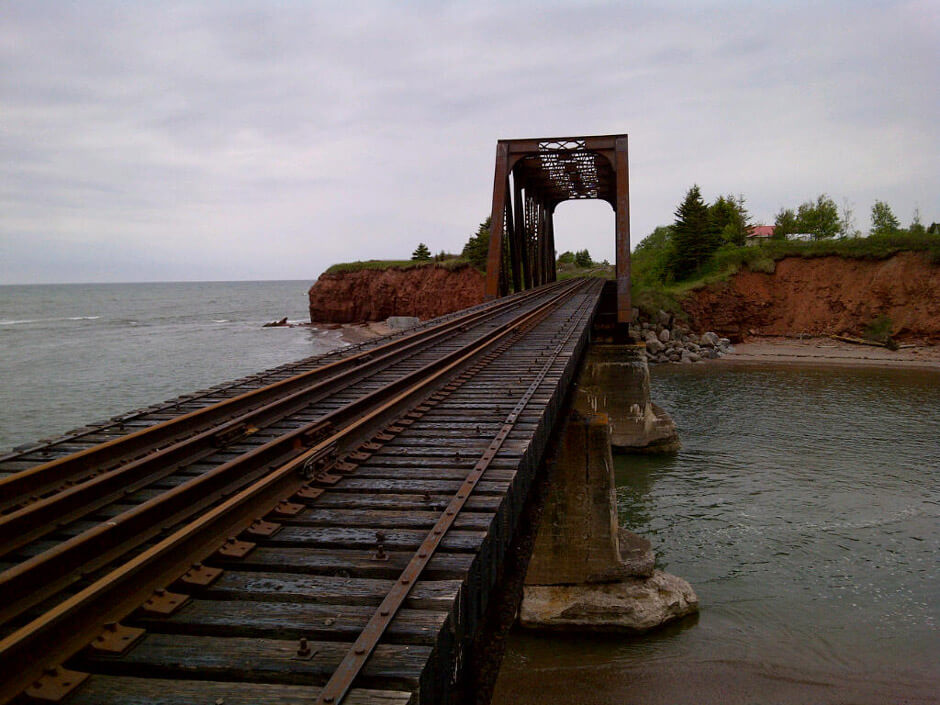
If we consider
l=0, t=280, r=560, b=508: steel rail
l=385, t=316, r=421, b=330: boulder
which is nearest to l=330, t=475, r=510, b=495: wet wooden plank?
l=0, t=280, r=560, b=508: steel rail

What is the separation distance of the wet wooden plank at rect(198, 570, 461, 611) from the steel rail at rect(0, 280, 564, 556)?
1.48 metres

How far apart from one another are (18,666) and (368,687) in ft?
4.62

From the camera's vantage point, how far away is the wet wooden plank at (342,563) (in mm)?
3451

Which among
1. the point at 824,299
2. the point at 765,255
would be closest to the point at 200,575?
the point at 824,299

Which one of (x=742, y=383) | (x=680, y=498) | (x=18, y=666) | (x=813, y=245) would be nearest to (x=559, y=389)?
(x=18, y=666)

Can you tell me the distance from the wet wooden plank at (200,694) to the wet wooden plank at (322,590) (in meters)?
0.67

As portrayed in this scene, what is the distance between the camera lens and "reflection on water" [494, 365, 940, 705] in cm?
849

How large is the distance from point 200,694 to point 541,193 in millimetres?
36262

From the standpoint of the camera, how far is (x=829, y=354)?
119ft

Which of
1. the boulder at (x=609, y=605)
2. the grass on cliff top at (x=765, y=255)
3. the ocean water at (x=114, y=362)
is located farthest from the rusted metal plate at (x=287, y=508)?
the grass on cliff top at (x=765, y=255)

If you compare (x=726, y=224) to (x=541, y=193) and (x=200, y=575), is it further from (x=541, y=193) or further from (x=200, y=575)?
(x=200, y=575)

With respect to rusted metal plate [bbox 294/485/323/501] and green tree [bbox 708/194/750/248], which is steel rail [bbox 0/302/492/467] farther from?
green tree [bbox 708/194/750/248]

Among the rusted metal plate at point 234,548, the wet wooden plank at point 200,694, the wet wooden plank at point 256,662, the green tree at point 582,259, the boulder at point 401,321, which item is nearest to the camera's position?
the wet wooden plank at point 200,694

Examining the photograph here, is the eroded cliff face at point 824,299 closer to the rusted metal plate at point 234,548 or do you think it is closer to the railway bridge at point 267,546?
the railway bridge at point 267,546
